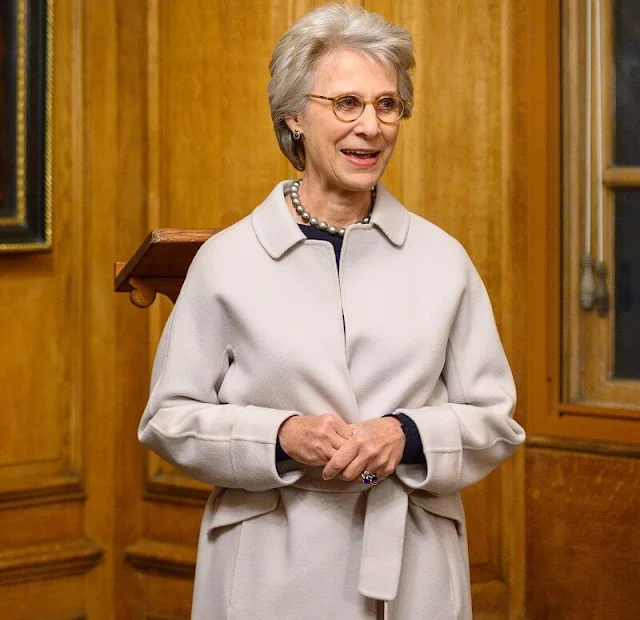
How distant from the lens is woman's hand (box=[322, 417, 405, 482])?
1900mm

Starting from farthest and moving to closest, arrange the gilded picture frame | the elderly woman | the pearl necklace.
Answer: the gilded picture frame
the pearl necklace
the elderly woman

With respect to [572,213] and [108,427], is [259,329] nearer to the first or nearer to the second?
[572,213]

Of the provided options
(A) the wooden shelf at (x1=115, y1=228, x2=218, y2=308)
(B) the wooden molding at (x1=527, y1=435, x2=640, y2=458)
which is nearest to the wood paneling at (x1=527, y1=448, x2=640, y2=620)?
(B) the wooden molding at (x1=527, y1=435, x2=640, y2=458)

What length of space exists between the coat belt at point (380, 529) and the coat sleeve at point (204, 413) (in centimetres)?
8

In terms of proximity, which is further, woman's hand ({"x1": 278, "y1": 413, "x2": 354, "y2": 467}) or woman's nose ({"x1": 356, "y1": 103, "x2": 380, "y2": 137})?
woman's nose ({"x1": 356, "y1": 103, "x2": 380, "y2": 137})

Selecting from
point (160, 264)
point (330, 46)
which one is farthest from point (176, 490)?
point (330, 46)

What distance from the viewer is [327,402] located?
2.04 m

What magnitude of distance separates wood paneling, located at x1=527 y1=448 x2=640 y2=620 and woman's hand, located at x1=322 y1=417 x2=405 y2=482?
4.85 feet

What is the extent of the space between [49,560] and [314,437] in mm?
2155

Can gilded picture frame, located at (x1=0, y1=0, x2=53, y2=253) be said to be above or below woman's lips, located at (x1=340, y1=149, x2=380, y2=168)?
above

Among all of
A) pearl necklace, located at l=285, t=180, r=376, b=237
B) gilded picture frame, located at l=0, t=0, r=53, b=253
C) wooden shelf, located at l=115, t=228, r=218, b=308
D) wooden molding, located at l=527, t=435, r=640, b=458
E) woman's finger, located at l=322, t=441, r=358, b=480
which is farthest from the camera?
gilded picture frame, located at l=0, t=0, r=53, b=253

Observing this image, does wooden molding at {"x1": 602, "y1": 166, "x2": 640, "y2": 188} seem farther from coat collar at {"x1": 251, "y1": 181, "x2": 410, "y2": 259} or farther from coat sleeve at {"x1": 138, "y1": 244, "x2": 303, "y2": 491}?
coat sleeve at {"x1": 138, "y1": 244, "x2": 303, "y2": 491}

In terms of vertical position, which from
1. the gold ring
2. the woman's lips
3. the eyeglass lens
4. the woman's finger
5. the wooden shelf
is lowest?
the gold ring

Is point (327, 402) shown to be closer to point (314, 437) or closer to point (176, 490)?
point (314, 437)
